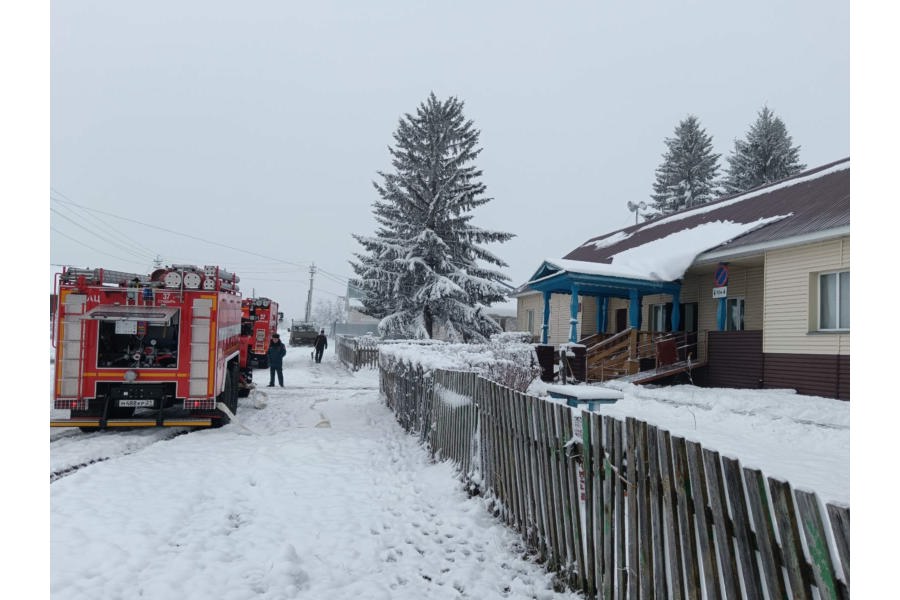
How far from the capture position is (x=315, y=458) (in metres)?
7.34

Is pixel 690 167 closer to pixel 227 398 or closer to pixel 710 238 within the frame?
pixel 710 238

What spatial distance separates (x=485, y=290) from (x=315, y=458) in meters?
20.4

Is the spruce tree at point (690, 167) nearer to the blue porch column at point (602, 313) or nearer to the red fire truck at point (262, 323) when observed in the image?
the blue porch column at point (602, 313)

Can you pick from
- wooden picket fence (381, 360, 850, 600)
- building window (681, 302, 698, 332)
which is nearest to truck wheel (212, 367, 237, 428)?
wooden picket fence (381, 360, 850, 600)

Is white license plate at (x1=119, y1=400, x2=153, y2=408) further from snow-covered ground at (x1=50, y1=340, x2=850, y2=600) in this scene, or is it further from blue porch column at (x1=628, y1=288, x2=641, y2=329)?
blue porch column at (x1=628, y1=288, x2=641, y2=329)

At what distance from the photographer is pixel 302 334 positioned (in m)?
42.1

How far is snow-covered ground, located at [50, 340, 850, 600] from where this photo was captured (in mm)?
3836

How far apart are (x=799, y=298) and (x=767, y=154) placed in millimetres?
31325

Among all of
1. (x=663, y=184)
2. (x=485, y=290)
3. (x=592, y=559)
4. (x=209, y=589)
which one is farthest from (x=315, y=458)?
(x=663, y=184)

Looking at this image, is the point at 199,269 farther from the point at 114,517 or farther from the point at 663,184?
the point at 663,184

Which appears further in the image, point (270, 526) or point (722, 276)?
point (722, 276)

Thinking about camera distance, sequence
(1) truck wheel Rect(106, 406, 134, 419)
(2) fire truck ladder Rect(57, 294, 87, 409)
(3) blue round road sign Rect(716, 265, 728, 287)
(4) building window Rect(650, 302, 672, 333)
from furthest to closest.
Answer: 1. (4) building window Rect(650, 302, 672, 333)
2. (3) blue round road sign Rect(716, 265, 728, 287)
3. (1) truck wheel Rect(106, 406, 134, 419)
4. (2) fire truck ladder Rect(57, 294, 87, 409)

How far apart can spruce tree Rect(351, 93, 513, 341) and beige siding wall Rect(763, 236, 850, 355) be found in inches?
569

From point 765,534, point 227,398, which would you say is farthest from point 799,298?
point 765,534
